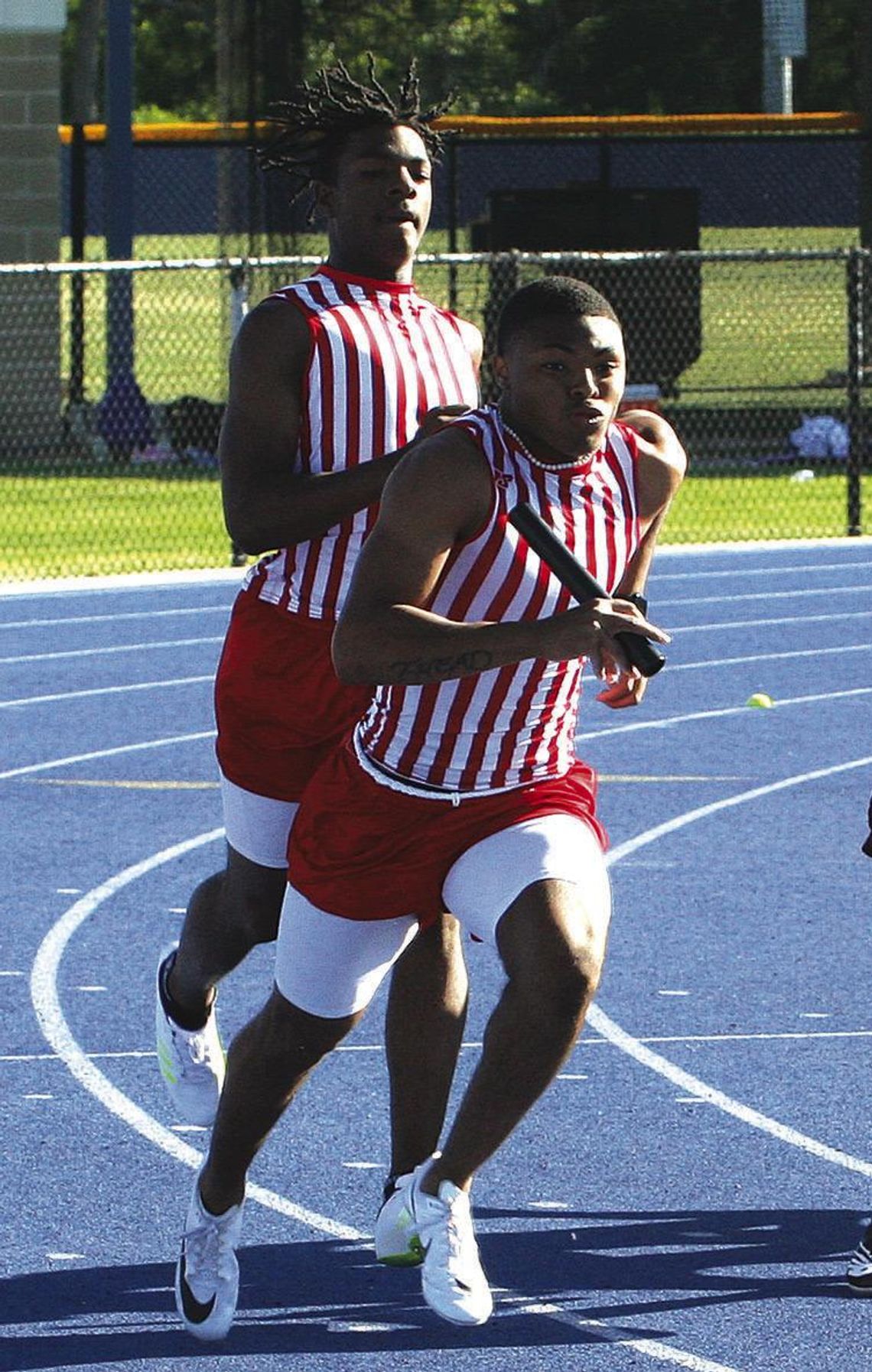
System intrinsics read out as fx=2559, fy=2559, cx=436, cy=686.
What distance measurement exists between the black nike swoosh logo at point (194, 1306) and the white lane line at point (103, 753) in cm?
564

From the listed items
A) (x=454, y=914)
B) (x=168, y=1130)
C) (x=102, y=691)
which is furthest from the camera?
(x=102, y=691)

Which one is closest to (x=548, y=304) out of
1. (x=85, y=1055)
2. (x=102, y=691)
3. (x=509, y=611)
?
(x=509, y=611)

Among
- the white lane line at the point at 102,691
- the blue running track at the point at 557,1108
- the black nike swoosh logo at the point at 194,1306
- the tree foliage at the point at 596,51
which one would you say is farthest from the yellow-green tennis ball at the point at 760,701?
the tree foliage at the point at 596,51

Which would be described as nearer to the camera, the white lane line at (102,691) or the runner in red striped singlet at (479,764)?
the runner in red striped singlet at (479,764)

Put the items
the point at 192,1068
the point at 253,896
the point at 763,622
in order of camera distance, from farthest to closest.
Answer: the point at 763,622 → the point at 192,1068 → the point at 253,896

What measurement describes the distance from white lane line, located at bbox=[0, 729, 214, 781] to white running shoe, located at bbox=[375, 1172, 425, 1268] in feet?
17.8

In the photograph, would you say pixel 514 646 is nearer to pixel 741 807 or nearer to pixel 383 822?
pixel 383 822

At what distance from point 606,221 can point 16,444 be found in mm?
6012

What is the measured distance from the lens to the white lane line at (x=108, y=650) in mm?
12789

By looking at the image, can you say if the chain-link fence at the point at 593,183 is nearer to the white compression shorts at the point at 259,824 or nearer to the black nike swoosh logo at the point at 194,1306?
the white compression shorts at the point at 259,824

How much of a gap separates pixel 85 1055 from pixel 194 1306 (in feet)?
6.24

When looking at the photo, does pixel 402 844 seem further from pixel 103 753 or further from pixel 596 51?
pixel 596 51

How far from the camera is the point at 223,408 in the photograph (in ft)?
80.0

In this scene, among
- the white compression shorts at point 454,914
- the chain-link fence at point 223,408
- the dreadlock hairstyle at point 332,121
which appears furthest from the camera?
the chain-link fence at point 223,408
